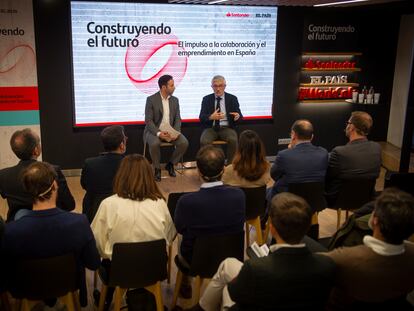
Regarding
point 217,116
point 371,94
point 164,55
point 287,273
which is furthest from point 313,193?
point 371,94

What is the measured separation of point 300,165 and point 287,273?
2.04 m

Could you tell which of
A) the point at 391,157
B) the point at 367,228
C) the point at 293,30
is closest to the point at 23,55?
the point at 293,30

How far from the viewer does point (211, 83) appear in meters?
6.84

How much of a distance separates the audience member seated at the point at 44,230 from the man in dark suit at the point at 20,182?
69cm

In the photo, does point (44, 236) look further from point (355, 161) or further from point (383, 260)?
point (355, 161)

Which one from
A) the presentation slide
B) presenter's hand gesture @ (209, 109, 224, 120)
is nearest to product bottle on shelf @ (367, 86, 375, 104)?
the presentation slide

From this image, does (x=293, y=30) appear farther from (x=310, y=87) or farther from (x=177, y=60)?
(x=177, y=60)

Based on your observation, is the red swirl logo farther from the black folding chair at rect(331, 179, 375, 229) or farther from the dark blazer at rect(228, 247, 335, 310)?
the dark blazer at rect(228, 247, 335, 310)

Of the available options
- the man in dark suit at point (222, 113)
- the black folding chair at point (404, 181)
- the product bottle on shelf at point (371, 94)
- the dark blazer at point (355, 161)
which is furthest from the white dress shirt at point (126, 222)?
the product bottle on shelf at point (371, 94)

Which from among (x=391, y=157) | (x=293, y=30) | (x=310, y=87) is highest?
(x=293, y=30)

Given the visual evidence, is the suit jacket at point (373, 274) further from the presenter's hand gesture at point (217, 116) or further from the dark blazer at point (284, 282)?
the presenter's hand gesture at point (217, 116)

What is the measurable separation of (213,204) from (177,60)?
4254 millimetres

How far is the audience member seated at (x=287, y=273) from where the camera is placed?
6.53 feet

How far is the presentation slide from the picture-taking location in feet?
20.6
